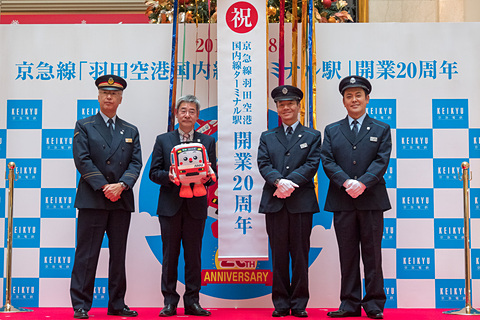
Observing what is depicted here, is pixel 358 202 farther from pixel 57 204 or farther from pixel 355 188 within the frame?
pixel 57 204

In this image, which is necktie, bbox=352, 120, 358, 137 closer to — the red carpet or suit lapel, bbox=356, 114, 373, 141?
suit lapel, bbox=356, 114, 373, 141

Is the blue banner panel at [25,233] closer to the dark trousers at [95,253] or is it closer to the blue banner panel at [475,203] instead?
the dark trousers at [95,253]

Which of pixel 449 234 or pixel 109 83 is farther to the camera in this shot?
pixel 449 234

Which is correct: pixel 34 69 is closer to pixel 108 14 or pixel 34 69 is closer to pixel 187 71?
pixel 187 71

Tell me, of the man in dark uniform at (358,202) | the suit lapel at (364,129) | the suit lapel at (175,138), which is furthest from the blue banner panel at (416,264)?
the suit lapel at (175,138)

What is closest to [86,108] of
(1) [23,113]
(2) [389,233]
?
(1) [23,113]

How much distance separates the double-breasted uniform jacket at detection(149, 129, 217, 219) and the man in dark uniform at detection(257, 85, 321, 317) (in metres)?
0.37

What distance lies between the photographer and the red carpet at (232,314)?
4.28m

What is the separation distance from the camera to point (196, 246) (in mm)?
4359

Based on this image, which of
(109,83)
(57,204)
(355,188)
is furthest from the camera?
(57,204)

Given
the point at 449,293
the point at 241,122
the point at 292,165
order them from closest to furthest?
the point at 292,165 < the point at 241,122 < the point at 449,293

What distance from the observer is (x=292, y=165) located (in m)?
4.32

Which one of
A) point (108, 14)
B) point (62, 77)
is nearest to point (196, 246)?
point (62, 77)

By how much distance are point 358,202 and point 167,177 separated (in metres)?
1.23
